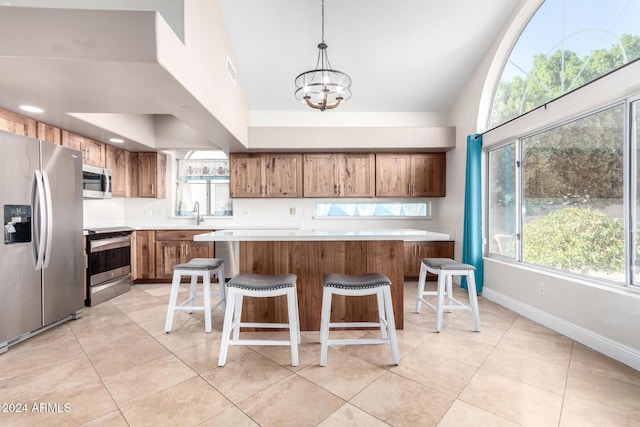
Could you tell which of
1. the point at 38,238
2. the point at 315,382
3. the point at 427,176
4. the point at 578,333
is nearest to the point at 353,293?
the point at 315,382

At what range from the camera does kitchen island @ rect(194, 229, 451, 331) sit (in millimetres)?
2564

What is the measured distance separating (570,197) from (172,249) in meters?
4.92

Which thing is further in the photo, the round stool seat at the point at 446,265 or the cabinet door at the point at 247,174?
the cabinet door at the point at 247,174

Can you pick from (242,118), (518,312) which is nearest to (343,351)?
(518,312)

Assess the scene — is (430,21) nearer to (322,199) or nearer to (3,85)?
(322,199)

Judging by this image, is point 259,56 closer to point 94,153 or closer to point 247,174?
point 247,174

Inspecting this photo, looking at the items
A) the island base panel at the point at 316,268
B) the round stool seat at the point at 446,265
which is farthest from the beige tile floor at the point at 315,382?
the round stool seat at the point at 446,265

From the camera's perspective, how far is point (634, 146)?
7.13 feet

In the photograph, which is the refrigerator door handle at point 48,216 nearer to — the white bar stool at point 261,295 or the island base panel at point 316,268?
the island base panel at point 316,268

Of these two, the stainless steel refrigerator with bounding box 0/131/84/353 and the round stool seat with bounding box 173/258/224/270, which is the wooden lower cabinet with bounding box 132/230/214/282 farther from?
the round stool seat with bounding box 173/258/224/270

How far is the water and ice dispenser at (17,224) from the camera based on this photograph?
93.8 inches

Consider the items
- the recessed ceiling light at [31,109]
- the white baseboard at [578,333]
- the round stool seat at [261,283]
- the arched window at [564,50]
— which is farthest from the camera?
the recessed ceiling light at [31,109]

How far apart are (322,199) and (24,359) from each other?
152 inches

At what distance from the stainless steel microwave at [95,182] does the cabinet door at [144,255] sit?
0.74 metres
